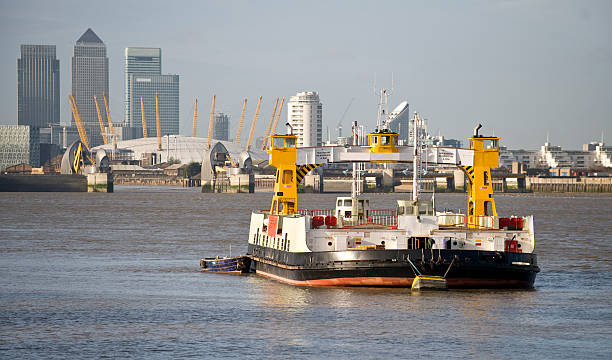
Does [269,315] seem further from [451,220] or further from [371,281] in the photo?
[451,220]

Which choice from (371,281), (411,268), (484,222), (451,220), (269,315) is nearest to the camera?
(269,315)

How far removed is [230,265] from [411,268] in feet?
59.4

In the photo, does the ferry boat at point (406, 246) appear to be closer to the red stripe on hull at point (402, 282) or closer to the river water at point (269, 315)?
the red stripe on hull at point (402, 282)

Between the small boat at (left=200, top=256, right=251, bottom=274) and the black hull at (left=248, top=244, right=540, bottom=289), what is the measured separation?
39.9 feet

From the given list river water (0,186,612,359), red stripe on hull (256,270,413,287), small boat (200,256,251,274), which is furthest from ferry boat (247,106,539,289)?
small boat (200,256,251,274)

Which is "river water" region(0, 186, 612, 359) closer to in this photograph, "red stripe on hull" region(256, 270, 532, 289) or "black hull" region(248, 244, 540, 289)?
"red stripe on hull" region(256, 270, 532, 289)

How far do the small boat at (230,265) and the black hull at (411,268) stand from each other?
12.2 metres

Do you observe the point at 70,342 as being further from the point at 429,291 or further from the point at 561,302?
the point at 561,302

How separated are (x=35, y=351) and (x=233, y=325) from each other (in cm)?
927

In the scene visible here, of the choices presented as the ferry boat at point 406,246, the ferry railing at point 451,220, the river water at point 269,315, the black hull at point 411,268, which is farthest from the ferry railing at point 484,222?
the river water at point 269,315

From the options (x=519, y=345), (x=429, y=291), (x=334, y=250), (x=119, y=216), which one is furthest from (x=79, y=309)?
(x=119, y=216)

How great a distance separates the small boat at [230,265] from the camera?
67250mm

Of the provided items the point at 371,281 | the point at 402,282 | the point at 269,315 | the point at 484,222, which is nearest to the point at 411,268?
the point at 402,282

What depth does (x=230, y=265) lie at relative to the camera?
67688mm
